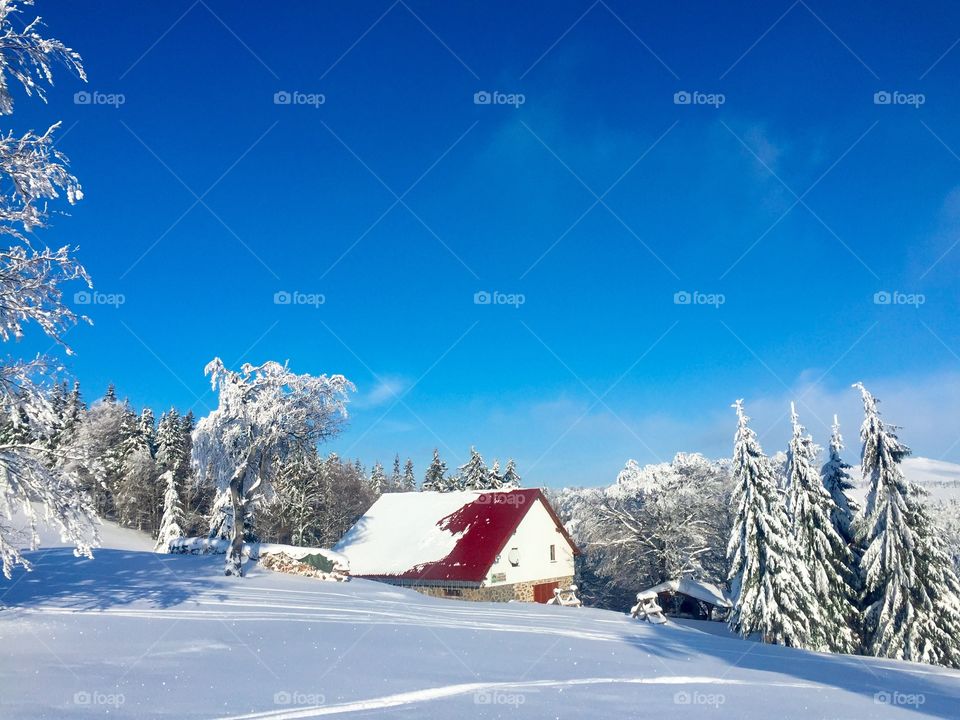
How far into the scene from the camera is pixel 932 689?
11125 mm

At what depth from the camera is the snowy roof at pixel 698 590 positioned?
4216cm

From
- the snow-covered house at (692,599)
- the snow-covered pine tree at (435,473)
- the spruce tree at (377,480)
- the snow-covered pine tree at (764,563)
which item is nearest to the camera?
the snow-covered pine tree at (764,563)

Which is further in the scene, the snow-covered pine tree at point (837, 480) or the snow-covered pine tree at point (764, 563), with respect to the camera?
the snow-covered pine tree at point (837, 480)

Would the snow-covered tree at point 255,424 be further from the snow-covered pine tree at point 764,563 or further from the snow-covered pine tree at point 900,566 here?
the snow-covered pine tree at point 900,566

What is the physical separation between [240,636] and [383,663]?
3.26m

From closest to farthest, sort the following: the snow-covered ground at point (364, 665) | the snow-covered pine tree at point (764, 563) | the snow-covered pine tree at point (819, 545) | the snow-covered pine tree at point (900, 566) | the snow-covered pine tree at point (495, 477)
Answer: the snow-covered ground at point (364, 665) < the snow-covered pine tree at point (900, 566) < the snow-covered pine tree at point (764, 563) < the snow-covered pine tree at point (819, 545) < the snow-covered pine tree at point (495, 477)

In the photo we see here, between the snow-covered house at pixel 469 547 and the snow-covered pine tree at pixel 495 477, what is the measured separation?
24.0 meters

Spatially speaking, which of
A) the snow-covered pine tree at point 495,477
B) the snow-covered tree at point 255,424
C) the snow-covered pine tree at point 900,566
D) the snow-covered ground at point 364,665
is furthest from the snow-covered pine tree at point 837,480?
the snow-covered pine tree at point 495,477

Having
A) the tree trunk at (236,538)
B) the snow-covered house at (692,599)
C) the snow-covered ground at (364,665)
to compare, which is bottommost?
the snow-covered house at (692,599)

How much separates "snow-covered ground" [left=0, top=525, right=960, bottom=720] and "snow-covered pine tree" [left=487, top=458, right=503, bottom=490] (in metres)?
50.5

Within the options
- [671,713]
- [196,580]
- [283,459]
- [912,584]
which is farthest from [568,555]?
[671,713]

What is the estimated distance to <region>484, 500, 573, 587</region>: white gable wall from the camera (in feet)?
120

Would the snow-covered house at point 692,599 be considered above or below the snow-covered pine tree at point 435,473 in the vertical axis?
below

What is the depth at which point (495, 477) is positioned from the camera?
68.6 meters
